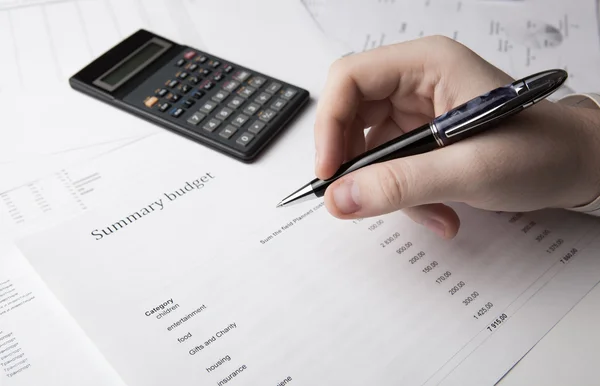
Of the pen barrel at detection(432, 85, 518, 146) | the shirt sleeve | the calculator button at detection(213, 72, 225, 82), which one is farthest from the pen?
the calculator button at detection(213, 72, 225, 82)

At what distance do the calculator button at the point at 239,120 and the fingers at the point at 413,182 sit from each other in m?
0.16

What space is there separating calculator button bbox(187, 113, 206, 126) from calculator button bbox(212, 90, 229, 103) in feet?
0.08

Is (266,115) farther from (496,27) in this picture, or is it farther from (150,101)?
(496,27)

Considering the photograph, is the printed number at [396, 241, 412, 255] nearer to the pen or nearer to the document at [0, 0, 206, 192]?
the pen

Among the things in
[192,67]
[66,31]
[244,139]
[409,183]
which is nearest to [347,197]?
[409,183]

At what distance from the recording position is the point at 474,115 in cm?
34

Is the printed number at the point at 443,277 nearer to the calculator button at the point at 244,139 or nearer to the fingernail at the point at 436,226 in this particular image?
the fingernail at the point at 436,226

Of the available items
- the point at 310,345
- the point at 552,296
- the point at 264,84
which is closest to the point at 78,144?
the point at 264,84

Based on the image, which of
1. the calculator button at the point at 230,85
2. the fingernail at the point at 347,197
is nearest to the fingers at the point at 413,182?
the fingernail at the point at 347,197

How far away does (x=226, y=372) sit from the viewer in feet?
1.09

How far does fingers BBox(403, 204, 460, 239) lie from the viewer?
15.4 inches

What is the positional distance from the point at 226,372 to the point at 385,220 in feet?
0.53

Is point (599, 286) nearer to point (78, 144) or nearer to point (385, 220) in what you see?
point (385, 220)

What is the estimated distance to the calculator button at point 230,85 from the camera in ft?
1.67
